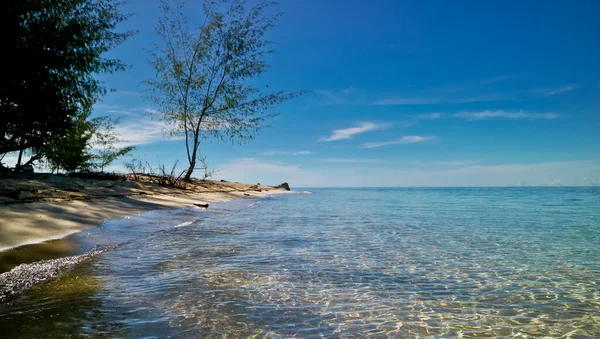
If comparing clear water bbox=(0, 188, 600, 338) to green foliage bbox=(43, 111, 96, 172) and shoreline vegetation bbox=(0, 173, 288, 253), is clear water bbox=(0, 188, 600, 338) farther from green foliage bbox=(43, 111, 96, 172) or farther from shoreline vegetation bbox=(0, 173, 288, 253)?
green foliage bbox=(43, 111, 96, 172)

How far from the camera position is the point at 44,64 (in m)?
10.5

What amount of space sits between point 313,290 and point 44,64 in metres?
10.9

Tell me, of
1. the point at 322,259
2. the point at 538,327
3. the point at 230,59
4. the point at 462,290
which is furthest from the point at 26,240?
the point at 230,59

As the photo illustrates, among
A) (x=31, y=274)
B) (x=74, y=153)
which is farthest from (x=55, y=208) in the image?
(x=74, y=153)

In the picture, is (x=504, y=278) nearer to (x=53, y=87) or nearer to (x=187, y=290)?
(x=187, y=290)

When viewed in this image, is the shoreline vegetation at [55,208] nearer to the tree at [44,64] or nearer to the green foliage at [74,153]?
the tree at [44,64]

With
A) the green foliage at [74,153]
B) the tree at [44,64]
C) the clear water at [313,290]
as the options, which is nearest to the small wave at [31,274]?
the clear water at [313,290]

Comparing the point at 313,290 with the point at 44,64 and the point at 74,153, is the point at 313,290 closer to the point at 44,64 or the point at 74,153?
the point at 44,64

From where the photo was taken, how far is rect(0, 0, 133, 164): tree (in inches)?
388

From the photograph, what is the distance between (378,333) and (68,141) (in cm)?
1997

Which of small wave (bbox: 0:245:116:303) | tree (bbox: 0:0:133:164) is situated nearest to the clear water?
small wave (bbox: 0:245:116:303)

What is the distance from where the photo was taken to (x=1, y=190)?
29.3ft

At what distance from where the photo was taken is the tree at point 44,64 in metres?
9.86

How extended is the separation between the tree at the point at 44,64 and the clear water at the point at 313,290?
544 cm
